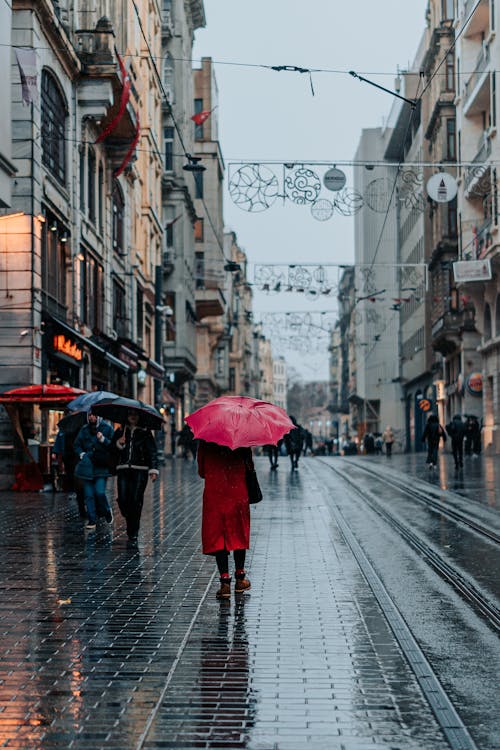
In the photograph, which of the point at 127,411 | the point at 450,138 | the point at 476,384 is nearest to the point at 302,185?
the point at 127,411

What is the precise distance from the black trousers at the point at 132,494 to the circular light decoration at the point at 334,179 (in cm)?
1349

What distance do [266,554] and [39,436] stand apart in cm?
1504

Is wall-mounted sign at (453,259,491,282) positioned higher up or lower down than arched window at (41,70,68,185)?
lower down

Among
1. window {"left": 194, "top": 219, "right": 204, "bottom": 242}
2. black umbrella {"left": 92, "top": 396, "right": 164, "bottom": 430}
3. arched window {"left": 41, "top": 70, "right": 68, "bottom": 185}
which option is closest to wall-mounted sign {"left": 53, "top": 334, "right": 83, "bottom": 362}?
arched window {"left": 41, "top": 70, "right": 68, "bottom": 185}

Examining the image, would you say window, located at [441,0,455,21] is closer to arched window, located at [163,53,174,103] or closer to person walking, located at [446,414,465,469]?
arched window, located at [163,53,174,103]

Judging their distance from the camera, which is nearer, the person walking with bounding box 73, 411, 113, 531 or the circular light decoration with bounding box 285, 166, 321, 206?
the person walking with bounding box 73, 411, 113, 531

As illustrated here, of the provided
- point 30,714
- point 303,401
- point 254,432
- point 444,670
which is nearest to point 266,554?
point 254,432

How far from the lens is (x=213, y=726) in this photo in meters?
5.81

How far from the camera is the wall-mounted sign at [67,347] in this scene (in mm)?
29416

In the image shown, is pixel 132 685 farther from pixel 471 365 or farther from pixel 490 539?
pixel 471 365

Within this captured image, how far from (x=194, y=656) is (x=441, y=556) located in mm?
6065

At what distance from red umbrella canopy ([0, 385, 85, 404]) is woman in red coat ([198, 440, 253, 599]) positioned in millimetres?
14524

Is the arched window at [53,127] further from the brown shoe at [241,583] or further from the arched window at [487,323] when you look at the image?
the arched window at [487,323]

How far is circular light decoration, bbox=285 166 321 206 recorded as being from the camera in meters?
26.1
